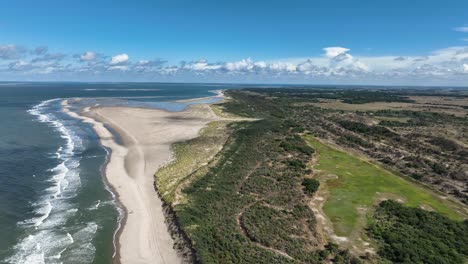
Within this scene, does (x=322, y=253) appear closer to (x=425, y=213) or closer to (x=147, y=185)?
(x=425, y=213)

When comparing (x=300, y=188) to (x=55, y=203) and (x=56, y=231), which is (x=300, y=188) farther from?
(x=55, y=203)

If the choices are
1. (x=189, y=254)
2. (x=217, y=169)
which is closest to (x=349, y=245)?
→ (x=189, y=254)

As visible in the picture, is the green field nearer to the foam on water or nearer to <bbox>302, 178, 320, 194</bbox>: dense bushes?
<bbox>302, 178, 320, 194</bbox>: dense bushes

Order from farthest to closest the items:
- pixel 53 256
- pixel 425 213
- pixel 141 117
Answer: pixel 141 117 → pixel 425 213 → pixel 53 256

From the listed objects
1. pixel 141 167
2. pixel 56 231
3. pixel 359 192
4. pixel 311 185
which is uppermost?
pixel 141 167

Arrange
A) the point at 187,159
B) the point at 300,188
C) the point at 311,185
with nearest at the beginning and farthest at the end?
1. the point at 311,185
2. the point at 300,188
3. the point at 187,159

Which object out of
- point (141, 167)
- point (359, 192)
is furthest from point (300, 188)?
point (141, 167)

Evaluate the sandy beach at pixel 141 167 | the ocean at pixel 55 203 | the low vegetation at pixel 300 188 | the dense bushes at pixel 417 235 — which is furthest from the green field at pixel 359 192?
the ocean at pixel 55 203
